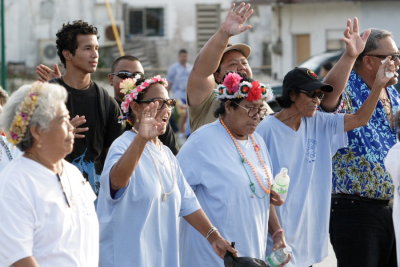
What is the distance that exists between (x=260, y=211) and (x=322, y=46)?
22.5 m

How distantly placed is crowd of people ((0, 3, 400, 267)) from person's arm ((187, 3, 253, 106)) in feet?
0.03

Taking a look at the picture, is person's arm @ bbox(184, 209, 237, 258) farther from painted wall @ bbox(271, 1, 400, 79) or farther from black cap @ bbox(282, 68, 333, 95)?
painted wall @ bbox(271, 1, 400, 79)

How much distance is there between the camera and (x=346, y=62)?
6965 mm

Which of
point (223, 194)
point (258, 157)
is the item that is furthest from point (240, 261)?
point (258, 157)

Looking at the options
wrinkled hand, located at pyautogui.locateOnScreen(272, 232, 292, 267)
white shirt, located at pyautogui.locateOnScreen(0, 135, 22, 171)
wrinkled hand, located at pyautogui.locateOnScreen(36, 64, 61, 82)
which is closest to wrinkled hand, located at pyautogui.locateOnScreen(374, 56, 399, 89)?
wrinkled hand, located at pyautogui.locateOnScreen(272, 232, 292, 267)

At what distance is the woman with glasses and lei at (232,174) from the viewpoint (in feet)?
19.9

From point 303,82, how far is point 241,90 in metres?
0.71

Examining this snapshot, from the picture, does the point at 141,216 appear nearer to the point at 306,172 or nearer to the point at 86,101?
the point at 306,172

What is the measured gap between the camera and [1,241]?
450cm

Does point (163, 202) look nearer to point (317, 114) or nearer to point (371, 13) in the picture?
point (317, 114)

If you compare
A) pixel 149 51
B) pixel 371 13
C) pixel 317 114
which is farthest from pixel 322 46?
pixel 317 114

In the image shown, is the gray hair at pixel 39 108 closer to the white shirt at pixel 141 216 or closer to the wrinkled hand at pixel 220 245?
Result: the white shirt at pixel 141 216

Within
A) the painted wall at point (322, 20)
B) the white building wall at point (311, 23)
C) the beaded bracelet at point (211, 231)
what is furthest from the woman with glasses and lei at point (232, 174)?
the white building wall at point (311, 23)

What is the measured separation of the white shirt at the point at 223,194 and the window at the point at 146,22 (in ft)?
87.5
